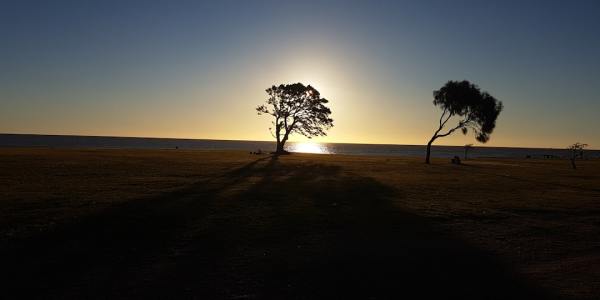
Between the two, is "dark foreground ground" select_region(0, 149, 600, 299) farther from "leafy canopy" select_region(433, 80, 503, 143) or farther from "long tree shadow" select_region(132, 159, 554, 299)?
"leafy canopy" select_region(433, 80, 503, 143)

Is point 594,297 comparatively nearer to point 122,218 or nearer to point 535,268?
point 535,268

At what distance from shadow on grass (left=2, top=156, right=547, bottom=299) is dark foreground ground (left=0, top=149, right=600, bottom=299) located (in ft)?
0.13

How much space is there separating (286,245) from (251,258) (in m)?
1.54

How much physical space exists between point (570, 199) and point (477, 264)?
15119 millimetres

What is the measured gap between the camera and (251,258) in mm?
10555

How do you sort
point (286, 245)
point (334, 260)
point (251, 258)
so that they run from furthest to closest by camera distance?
point (286, 245), point (334, 260), point (251, 258)

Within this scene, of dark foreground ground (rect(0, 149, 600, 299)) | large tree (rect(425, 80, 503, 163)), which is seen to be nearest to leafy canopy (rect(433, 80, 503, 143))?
large tree (rect(425, 80, 503, 163))

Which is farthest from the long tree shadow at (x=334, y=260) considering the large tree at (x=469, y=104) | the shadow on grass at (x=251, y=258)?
the large tree at (x=469, y=104)

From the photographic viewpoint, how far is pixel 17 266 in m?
9.49

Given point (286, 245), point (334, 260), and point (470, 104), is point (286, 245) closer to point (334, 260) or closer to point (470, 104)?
point (334, 260)

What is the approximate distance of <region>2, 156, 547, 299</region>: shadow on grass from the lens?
8.67 meters

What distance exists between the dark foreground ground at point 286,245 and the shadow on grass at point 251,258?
0.13ft

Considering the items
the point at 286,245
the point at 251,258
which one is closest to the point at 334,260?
the point at 286,245

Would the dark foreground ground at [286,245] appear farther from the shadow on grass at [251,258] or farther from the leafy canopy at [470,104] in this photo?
the leafy canopy at [470,104]
